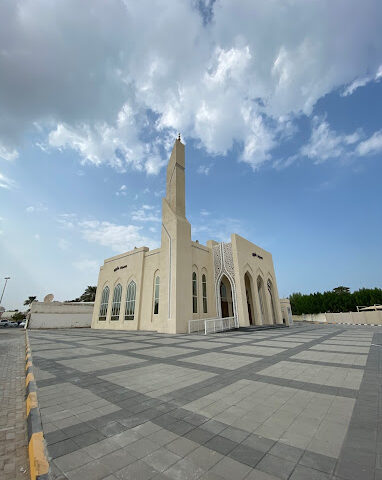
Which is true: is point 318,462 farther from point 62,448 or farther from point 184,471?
point 62,448

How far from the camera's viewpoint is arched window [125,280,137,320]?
20.2m

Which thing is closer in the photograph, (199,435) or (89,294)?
(199,435)

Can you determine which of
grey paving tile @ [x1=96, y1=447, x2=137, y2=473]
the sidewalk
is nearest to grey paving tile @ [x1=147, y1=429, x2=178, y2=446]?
grey paving tile @ [x1=96, y1=447, x2=137, y2=473]

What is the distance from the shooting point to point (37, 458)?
76.7 inches

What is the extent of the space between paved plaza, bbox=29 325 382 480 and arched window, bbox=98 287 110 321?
64.8ft

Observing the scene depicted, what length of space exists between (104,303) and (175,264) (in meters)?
13.4

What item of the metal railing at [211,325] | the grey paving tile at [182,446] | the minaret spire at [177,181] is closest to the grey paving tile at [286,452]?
the grey paving tile at [182,446]

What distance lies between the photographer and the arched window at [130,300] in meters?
20.2

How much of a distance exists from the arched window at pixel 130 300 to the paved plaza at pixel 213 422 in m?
15.4

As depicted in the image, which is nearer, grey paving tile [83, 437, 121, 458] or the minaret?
grey paving tile [83, 437, 121, 458]

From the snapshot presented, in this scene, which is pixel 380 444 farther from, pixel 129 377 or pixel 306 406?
pixel 129 377

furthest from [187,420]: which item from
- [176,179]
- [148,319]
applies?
[176,179]

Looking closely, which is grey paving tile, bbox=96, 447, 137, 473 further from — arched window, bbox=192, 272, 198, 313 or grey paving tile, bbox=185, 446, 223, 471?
arched window, bbox=192, 272, 198, 313

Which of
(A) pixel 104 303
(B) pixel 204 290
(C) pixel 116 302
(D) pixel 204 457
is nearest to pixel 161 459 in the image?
(D) pixel 204 457
